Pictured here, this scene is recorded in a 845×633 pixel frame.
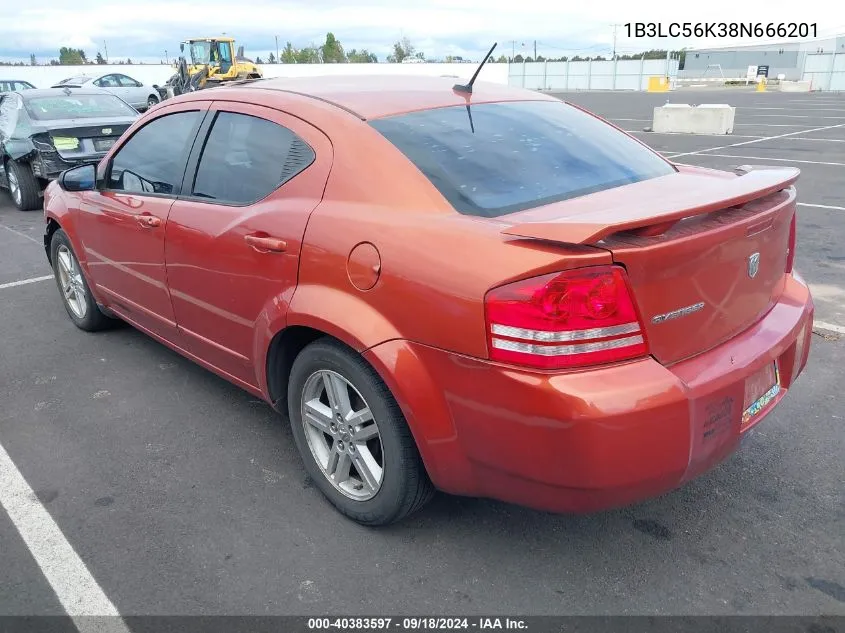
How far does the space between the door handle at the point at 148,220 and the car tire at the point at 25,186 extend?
7.21m

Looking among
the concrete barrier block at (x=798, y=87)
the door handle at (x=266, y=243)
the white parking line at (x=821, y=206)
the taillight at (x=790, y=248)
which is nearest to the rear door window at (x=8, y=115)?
the door handle at (x=266, y=243)

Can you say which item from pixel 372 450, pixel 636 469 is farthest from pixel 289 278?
pixel 636 469

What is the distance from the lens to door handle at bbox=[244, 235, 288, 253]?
2756mm

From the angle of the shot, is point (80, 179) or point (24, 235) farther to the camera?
point (24, 235)

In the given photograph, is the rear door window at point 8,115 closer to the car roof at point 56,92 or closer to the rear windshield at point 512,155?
the car roof at point 56,92

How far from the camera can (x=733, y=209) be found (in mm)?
2371

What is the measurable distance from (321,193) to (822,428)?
2612 mm

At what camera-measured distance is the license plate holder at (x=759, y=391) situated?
2373 millimetres

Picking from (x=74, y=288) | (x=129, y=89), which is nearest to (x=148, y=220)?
(x=74, y=288)

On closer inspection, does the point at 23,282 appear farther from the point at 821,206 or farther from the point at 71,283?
the point at 821,206

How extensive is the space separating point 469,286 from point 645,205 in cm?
64

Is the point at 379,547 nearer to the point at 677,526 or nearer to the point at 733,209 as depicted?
the point at 677,526

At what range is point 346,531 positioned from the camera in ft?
9.03

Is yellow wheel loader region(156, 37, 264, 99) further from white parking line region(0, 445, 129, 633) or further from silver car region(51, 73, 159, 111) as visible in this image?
white parking line region(0, 445, 129, 633)
